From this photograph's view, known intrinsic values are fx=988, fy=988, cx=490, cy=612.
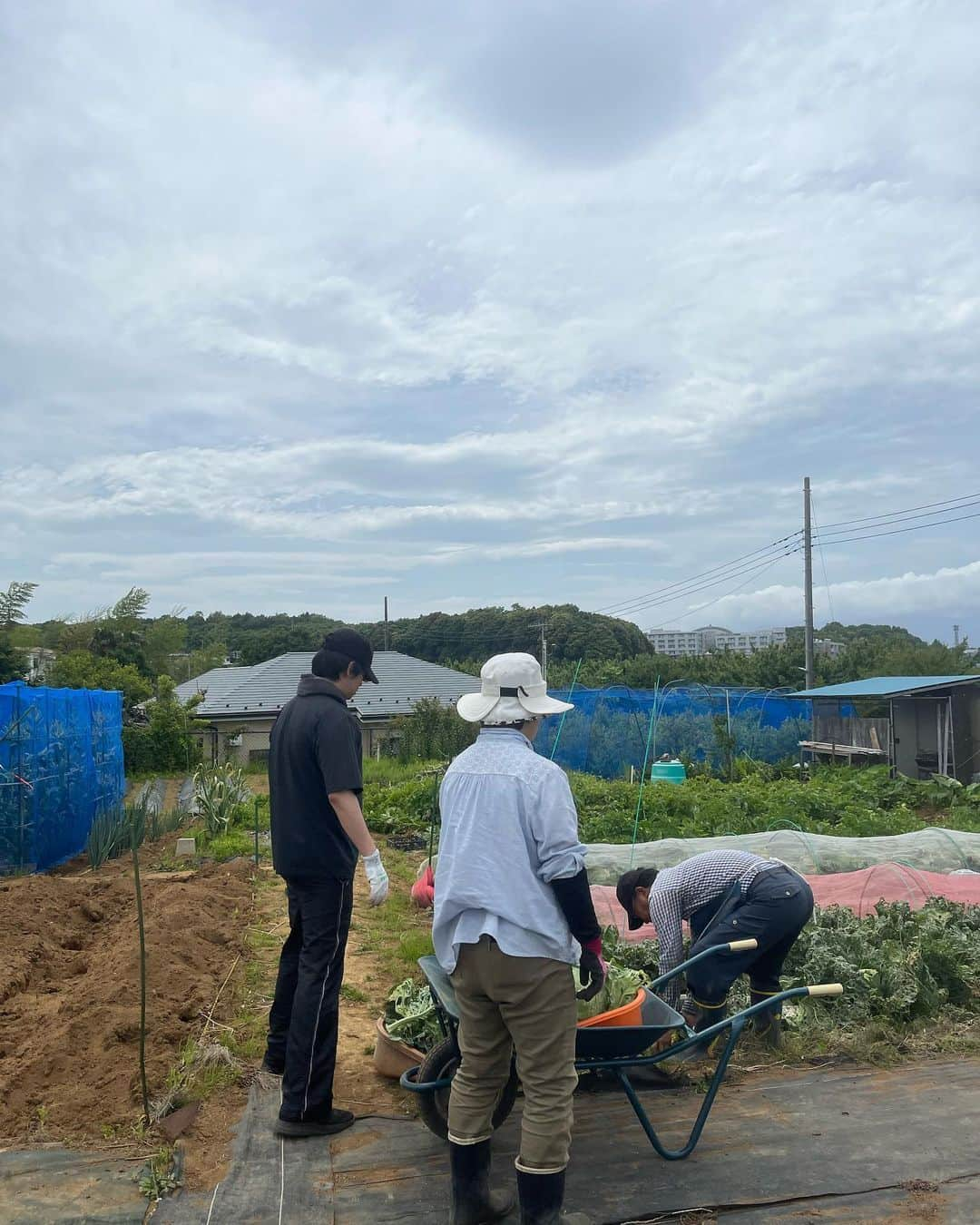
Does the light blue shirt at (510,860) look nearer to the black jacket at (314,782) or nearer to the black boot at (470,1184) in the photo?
the black boot at (470,1184)

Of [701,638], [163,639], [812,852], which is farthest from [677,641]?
[812,852]

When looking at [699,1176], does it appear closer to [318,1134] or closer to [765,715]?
[318,1134]

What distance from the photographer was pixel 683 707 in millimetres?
18766

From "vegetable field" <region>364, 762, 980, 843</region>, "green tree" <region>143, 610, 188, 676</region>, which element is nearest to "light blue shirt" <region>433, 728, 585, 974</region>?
"vegetable field" <region>364, 762, 980, 843</region>

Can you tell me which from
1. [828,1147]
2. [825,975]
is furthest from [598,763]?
[828,1147]

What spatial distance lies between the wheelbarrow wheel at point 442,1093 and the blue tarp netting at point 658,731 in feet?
43.6

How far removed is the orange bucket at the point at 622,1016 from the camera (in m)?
3.32

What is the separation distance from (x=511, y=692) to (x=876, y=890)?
172 inches

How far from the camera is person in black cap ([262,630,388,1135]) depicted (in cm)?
354

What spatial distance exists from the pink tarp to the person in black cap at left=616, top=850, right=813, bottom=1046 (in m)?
1.62

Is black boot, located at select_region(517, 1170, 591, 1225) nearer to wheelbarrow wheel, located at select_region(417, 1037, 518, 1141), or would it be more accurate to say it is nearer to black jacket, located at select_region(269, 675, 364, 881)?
wheelbarrow wheel, located at select_region(417, 1037, 518, 1141)

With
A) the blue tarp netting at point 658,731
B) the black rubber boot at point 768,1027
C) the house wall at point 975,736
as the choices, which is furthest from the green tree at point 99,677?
the black rubber boot at point 768,1027

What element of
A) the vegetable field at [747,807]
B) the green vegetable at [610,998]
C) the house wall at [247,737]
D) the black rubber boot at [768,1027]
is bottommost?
the house wall at [247,737]

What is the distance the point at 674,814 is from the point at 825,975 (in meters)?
6.79
